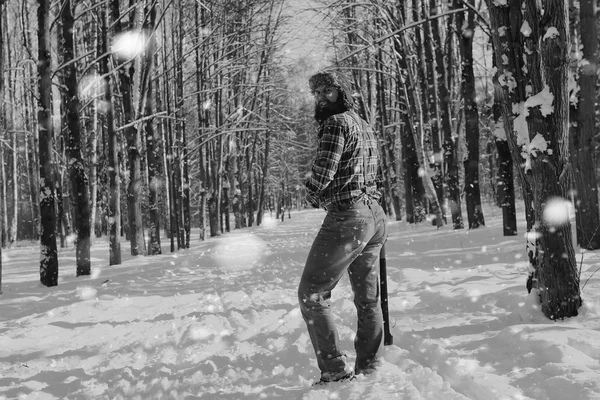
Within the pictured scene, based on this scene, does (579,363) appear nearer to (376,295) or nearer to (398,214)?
(376,295)

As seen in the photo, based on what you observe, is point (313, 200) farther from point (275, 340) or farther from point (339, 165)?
point (275, 340)

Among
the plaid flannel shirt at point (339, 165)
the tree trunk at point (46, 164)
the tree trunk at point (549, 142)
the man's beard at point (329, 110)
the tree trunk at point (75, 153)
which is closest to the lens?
the plaid flannel shirt at point (339, 165)

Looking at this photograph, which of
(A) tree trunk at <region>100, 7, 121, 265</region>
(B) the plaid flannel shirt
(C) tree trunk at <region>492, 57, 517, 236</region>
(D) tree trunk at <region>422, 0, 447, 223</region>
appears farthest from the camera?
(D) tree trunk at <region>422, 0, 447, 223</region>

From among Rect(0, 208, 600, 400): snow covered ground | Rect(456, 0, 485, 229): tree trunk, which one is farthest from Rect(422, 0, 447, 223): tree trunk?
Rect(0, 208, 600, 400): snow covered ground

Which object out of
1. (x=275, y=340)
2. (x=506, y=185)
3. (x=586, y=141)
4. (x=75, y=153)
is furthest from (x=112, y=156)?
(x=586, y=141)

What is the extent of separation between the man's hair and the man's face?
0.02 metres

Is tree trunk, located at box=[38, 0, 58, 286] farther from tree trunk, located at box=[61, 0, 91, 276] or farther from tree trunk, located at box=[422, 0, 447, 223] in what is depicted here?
tree trunk, located at box=[422, 0, 447, 223]

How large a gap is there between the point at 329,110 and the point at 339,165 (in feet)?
1.42

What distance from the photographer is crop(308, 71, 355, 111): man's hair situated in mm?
3002

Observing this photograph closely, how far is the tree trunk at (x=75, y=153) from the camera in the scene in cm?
867

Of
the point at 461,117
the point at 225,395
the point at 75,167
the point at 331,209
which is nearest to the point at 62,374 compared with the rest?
the point at 225,395

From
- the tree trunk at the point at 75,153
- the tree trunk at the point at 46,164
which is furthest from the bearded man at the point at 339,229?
the tree trunk at the point at 75,153

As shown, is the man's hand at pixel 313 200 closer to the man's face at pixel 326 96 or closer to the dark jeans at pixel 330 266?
the dark jeans at pixel 330 266

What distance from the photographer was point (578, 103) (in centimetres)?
709
